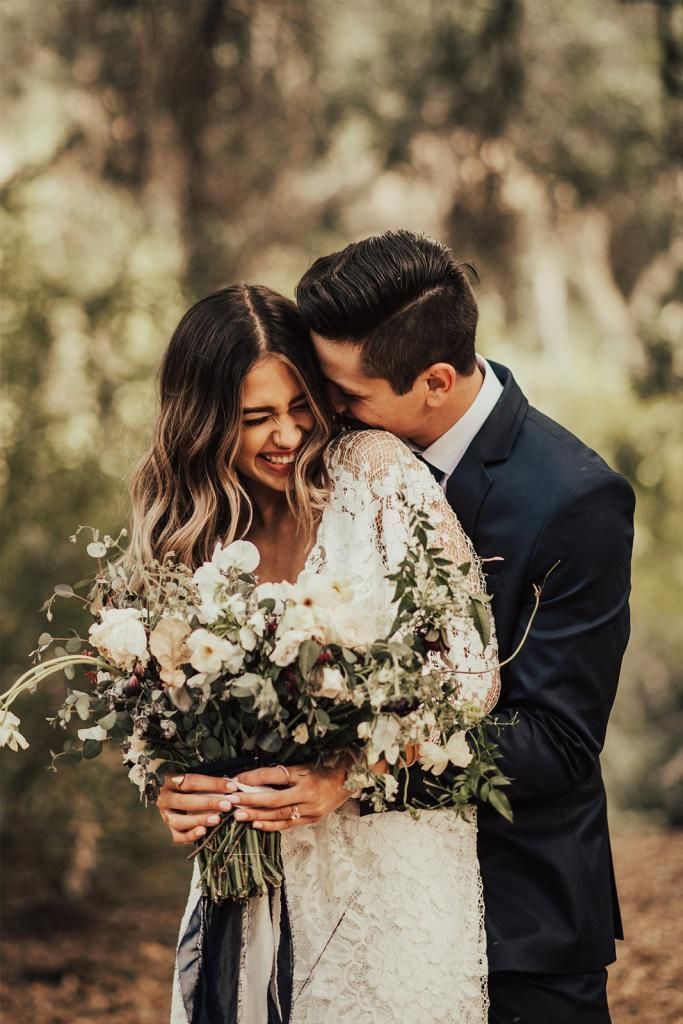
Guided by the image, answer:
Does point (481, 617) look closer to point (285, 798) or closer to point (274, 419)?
point (285, 798)

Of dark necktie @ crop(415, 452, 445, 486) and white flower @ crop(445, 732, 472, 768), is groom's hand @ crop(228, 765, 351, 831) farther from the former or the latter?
dark necktie @ crop(415, 452, 445, 486)

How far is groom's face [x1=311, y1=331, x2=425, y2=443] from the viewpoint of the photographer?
8.07 ft

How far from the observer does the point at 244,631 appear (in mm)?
1854

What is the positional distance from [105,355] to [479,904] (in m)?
3.48

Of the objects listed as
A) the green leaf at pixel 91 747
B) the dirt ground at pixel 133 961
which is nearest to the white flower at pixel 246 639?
the green leaf at pixel 91 747

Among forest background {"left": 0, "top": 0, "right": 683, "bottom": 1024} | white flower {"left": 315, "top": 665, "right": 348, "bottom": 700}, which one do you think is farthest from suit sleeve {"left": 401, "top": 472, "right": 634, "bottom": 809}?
forest background {"left": 0, "top": 0, "right": 683, "bottom": 1024}

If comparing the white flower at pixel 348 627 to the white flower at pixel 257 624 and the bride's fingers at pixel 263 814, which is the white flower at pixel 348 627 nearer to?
the white flower at pixel 257 624

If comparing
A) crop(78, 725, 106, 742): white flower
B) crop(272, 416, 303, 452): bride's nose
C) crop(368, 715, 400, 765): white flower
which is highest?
crop(272, 416, 303, 452): bride's nose

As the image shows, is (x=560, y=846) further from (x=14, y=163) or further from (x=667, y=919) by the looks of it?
(x=14, y=163)

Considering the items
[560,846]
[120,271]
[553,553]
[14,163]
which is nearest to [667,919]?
[560,846]

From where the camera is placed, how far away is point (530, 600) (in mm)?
2281

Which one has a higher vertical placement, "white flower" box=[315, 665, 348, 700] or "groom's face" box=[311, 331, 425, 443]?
"groom's face" box=[311, 331, 425, 443]

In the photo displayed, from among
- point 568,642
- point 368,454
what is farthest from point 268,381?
point 568,642

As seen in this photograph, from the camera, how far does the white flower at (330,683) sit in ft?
5.87
